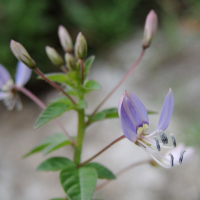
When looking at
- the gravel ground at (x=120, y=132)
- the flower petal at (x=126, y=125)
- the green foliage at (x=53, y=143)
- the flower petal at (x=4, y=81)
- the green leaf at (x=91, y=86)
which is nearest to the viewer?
the flower petal at (x=126, y=125)

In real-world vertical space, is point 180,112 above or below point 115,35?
below

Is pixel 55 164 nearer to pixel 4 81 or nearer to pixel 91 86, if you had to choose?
pixel 91 86

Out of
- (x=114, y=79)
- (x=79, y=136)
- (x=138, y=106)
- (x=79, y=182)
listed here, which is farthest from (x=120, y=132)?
(x=138, y=106)

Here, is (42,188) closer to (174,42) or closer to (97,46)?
(97,46)

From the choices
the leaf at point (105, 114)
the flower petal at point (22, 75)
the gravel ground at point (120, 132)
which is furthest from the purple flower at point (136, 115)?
the gravel ground at point (120, 132)

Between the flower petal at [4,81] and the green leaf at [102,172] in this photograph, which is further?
the flower petal at [4,81]

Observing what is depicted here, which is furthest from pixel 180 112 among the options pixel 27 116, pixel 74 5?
pixel 74 5

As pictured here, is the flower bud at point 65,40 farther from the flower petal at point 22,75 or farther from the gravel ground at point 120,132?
the gravel ground at point 120,132
